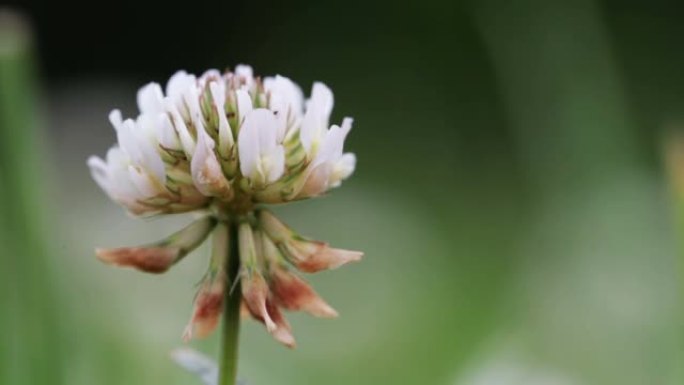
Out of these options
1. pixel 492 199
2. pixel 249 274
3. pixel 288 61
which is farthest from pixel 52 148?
pixel 249 274

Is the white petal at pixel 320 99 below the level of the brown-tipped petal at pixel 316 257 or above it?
above

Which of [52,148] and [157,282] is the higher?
[52,148]

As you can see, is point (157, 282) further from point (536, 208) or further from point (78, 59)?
point (78, 59)

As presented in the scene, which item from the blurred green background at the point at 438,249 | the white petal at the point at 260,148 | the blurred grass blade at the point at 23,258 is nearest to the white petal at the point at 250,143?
the white petal at the point at 260,148

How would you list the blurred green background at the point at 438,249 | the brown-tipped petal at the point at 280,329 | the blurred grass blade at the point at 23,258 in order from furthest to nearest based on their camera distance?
1. the blurred green background at the point at 438,249
2. the blurred grass blade at the point at 23,258
3. the brown-tipped petal at the point at 280,329

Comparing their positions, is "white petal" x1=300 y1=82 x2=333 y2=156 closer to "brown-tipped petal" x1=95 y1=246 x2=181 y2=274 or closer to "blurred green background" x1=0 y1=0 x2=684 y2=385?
"brown-tipped petal" x1=95 y1=246 x2=181 y2=274

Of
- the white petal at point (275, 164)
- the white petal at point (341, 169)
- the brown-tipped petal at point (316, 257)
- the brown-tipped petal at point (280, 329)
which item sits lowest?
the brown-tipped petal at point (280, 329)

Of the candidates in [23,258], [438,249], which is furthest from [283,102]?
[438,249]

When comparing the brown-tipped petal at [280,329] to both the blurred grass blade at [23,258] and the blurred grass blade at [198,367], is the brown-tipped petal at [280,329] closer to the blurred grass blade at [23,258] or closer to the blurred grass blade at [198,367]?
the blurred grass blade at [198,367]
